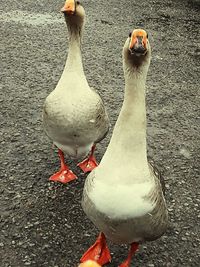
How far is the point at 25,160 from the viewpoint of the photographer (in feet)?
16.8

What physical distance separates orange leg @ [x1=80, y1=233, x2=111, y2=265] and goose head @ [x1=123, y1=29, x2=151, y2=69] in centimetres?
151

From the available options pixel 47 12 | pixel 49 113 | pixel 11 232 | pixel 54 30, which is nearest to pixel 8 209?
pixel 11 232

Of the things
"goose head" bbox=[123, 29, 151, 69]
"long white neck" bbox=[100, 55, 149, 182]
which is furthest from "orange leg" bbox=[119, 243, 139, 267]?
"goose head" bbox=[123, 29, 151, 69]

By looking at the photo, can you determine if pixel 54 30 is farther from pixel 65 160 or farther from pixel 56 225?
pixel 56 225

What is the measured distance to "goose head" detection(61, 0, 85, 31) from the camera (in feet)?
14.1

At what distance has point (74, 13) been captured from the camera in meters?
4.34

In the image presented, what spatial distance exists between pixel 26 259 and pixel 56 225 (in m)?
0.49

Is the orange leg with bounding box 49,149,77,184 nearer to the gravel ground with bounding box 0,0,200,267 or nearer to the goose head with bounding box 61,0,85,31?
the gravel ground with bounding box 0,0,200,267

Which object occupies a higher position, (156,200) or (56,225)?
(156,200)

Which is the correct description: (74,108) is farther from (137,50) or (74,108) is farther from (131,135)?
(137,50)

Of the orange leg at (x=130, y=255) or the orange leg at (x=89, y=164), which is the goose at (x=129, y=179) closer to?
the orange leg at (x=130, y=255)

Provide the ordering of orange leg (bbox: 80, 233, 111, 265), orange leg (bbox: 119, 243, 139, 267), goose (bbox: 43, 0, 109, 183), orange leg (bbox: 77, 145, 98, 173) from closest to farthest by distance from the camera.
Result: orange leg (bbox: 119, 243, 139, 267), orange leg (bbox: 80, 233, 111, 265), goose (bbox: 43, 0, 109, 183), orange leg (bbox: 77, 145, 98, 173)

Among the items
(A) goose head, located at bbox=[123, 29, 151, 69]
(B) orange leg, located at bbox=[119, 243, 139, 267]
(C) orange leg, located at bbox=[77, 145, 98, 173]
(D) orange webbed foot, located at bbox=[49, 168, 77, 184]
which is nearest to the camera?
(A) goose head, located at bbox=[123, 29, 151, 69]

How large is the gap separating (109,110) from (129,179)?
121 inches
